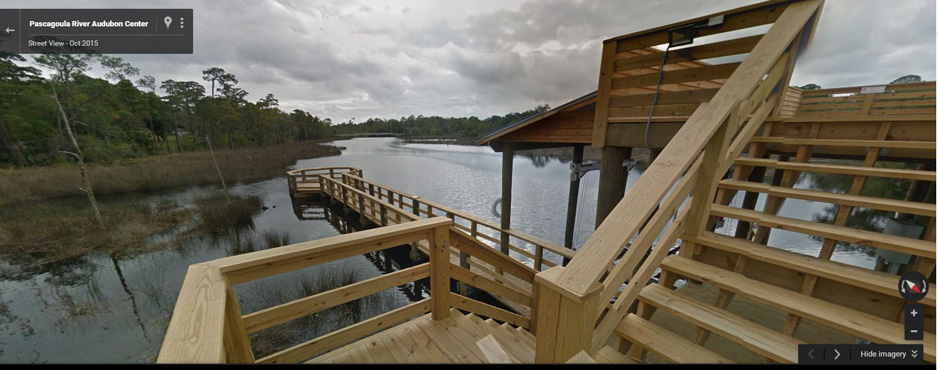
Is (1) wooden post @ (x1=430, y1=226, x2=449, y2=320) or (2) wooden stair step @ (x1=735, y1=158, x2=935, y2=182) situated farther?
(1) wooden post @ (x1=430, y1=226, x2=449, y2=320)

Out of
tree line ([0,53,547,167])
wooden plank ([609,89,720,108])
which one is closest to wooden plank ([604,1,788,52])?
wooden plank ([609,89,720,108])

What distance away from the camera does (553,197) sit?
13406mm

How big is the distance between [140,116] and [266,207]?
24.9 m

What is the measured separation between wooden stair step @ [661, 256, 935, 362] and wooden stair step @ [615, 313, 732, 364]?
A: 0.41m

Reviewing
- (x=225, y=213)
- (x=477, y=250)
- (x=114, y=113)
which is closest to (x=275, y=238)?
(x=225, y=213)

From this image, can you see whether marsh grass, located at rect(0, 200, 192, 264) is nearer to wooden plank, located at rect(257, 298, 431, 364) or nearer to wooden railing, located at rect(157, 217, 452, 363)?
wooden plank, located at rect(257, 298, 431, 364)

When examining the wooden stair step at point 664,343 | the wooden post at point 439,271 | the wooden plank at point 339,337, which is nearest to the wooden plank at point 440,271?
the wooden post at point 439,271

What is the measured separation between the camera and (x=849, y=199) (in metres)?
1.83

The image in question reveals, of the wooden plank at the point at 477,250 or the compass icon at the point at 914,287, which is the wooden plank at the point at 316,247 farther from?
the compass icon at the point at 914,287

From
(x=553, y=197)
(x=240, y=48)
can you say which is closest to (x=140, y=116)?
(x=240, y=48)

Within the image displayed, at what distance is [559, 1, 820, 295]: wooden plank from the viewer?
1.10 meters

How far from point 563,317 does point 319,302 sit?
139 centimetres

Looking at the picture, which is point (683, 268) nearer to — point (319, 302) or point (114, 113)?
point (319, 302)
